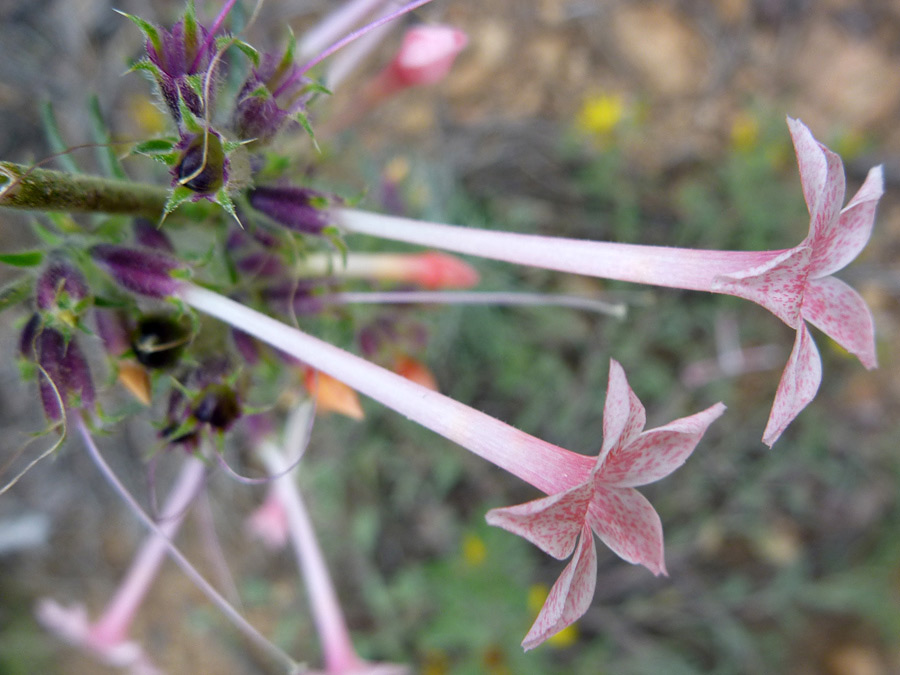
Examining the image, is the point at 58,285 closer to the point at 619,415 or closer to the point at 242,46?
the point at 242,46

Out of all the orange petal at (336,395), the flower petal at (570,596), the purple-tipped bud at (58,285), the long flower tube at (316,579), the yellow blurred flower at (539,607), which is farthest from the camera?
the yellow blurred flower at (539,607)

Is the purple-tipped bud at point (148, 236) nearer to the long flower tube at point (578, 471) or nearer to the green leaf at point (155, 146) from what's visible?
the green leaf at point (155, 146)

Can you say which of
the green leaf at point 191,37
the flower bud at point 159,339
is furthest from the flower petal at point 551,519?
the green leaf at point 191,37

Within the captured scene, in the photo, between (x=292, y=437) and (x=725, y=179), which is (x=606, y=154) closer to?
(x=725, y=179)

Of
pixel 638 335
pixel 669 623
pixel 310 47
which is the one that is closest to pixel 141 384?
pixel 310 47

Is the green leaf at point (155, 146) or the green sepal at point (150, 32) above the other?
the green sepal at point (150, 32)

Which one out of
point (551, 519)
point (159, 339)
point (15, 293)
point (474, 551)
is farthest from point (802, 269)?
point (474, 551)

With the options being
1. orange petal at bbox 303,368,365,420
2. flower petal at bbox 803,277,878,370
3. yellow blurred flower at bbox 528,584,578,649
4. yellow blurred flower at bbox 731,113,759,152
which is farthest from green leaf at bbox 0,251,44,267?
yellow blurred flower at bbox 731,113,759,152
